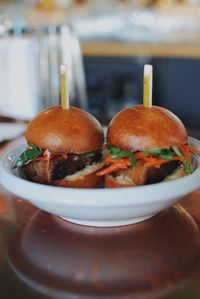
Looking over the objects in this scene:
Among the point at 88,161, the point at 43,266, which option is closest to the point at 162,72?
the point at 88,161

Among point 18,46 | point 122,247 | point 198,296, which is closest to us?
point 198,296

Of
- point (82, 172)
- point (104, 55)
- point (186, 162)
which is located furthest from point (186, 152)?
point (104, 55)

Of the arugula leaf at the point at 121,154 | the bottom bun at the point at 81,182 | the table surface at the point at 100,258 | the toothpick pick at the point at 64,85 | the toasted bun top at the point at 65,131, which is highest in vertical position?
the toothpick pick at the point at 64,85

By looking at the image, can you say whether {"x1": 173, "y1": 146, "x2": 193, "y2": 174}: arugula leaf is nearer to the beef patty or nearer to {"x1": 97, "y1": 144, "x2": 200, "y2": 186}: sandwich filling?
{"x1": 97, "y1": 144, "x2": 200, "y2": 186}: sandwich filling

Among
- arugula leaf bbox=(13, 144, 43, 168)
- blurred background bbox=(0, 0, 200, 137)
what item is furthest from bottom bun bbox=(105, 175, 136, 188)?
blurred background bbox=(0, 0, 200, 137)

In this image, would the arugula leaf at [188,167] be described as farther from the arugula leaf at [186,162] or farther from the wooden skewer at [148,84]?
the wooden skewer at [148,84]

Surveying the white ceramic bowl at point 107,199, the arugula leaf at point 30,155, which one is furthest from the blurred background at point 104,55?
the white ceramic bowl at point 107,199

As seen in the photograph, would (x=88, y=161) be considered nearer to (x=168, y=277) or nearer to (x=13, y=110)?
(x=168, y=277)
